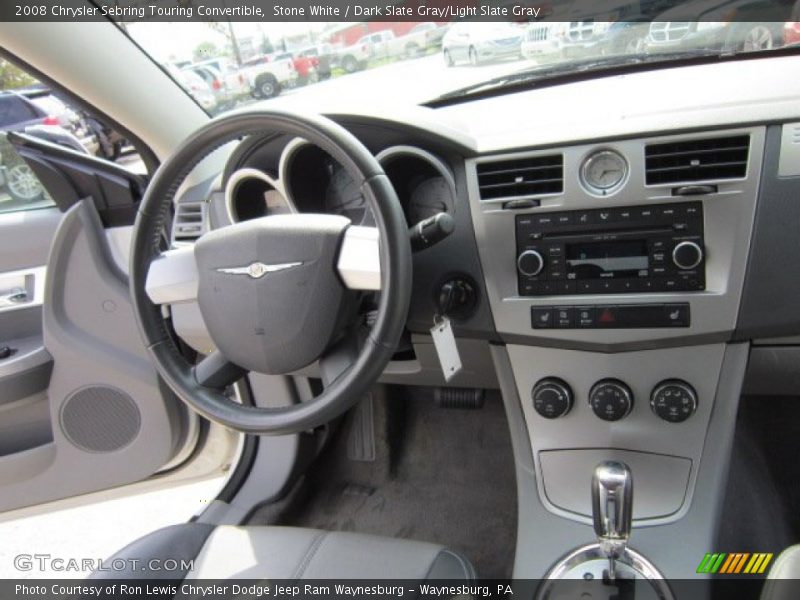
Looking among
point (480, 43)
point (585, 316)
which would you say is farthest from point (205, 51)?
point (585, 316)

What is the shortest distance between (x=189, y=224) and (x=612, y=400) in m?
1.09

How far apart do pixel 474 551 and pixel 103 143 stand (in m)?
1.58

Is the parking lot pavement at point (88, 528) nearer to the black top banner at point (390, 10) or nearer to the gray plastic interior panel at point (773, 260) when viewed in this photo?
the black top banner at point (390, 10)

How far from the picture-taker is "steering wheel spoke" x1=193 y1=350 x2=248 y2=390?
1.26 metres

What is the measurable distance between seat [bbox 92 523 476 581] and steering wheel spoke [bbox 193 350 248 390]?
0.32 meters

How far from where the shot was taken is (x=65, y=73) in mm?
1530

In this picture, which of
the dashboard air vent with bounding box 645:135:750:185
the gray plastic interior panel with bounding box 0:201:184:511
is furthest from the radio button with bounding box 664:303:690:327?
the gray plastic interior panel with bounding box 0:201:184:511

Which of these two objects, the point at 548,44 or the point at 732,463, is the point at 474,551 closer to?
the point at 732,463

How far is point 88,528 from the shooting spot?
2.17 metres

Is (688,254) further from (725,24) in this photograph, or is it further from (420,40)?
(420,40)

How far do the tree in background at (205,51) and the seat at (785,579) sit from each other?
5.21 ft

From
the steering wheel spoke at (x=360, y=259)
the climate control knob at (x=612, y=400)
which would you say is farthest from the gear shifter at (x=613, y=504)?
the steering wheel spoke at (x=360, y=259)

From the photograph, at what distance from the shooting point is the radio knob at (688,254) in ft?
4.10

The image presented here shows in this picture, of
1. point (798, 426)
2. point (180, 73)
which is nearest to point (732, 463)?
point (798, 426)
